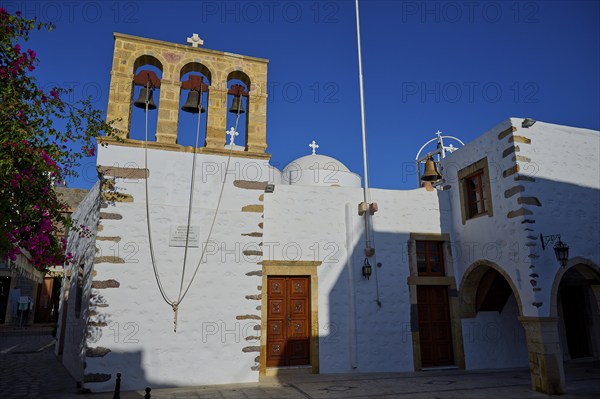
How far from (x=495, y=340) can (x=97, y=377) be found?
836cm

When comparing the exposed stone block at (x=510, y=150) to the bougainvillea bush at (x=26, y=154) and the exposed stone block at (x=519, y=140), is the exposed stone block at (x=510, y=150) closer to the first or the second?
the exposed stone block at (x=519, y=140)

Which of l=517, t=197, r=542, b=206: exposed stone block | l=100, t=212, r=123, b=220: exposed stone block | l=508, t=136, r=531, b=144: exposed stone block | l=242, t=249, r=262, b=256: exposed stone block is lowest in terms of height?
l=242, t=249, r=262, b=256: exposed stone block

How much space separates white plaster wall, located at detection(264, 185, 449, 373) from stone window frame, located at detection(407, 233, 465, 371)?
132mm

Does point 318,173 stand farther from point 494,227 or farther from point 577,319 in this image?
point 577,319

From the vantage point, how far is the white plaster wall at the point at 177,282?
22.2 feet

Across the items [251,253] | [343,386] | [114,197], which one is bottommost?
[343,386]

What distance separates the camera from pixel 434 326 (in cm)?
964

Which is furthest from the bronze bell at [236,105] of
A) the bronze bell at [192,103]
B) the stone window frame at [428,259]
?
the stone window frame at [428,259]

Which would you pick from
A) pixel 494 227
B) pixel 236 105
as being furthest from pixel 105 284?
pixel 494 227

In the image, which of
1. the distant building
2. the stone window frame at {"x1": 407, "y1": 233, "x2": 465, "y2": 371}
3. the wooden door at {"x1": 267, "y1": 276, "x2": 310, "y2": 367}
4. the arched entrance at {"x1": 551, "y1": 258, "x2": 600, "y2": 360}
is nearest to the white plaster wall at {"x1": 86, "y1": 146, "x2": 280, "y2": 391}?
the wooden door at {"x1": 267, "y1": 276, "x2": 310, "y2": 367}

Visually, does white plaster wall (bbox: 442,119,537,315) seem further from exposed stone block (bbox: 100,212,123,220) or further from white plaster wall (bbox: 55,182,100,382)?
white plaster wall (bbox: 55,182,100,382)

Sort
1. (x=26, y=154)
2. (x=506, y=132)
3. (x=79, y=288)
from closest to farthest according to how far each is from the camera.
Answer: (x=26, y=154), (x=506, y=132), (x=79, y=288)

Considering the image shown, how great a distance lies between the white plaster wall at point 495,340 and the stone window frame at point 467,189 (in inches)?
90.7

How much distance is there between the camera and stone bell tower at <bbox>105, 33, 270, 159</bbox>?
24.7ft
